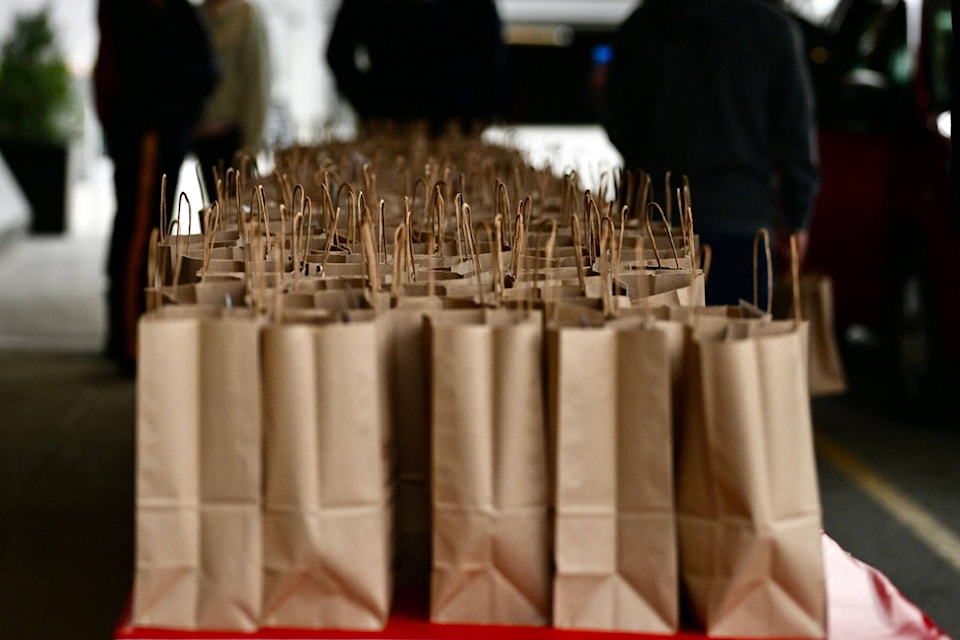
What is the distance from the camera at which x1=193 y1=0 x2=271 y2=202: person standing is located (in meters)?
7.60

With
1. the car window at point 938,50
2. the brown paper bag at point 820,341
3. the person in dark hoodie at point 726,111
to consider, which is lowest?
the brown paper bag at point 820,341

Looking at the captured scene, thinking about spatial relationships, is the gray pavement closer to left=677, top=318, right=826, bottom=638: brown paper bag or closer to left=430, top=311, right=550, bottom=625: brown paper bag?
left=430, top=311, right=550, bottom=625: brown paper bag

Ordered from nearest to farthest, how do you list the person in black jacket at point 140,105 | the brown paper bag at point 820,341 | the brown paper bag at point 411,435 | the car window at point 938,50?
the brown paper bag at point 411,435 → the brown paper bag at point 820,341 → the car window at point 938,50 → the person in black jacket at point 140,105

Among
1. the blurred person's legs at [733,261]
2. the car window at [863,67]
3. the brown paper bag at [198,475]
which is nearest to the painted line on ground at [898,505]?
the blurred person's legs at [733,261]

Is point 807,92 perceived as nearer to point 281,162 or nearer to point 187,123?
point 281,162

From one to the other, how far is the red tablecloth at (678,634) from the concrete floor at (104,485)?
1741 mm

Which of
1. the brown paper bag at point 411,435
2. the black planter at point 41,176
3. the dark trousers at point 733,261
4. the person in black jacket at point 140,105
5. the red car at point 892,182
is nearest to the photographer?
the brown paper bag at point 411,435

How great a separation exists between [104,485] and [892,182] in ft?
12.0

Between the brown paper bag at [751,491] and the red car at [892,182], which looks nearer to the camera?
the brown paper bag at [751,491]

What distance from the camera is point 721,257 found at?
4102 mm

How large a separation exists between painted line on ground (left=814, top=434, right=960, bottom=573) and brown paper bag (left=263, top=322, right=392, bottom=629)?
278 centimetres

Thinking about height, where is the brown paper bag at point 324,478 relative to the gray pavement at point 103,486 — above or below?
above

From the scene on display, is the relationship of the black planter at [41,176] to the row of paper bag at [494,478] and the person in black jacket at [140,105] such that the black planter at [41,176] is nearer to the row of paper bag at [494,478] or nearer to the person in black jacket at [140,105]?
the person in black jacket at [140,105]

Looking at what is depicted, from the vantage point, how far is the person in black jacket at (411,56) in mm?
6973
